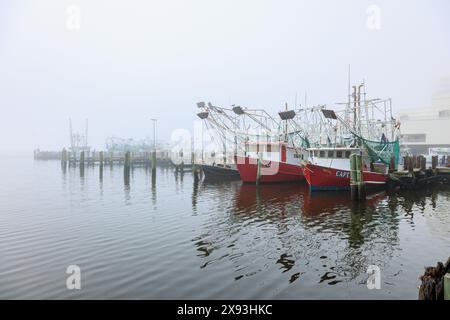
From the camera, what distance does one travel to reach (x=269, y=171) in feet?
116

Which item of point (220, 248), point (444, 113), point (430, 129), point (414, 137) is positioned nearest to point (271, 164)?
point (220, 248)

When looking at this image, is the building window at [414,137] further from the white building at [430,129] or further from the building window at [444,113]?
the building window at [444,113]

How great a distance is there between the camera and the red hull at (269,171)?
3525cm

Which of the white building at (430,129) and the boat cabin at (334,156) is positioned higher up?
the white building at (430,129)

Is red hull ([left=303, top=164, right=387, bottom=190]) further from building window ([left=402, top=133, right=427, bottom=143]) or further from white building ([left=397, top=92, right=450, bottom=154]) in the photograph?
building window ([left=402, top=133, right=427, bottom=143])

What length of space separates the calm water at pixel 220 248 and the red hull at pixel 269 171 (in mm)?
12196

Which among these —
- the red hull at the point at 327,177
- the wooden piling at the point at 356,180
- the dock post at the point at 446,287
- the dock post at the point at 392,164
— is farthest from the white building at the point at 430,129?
the dock post at the point at 446,287

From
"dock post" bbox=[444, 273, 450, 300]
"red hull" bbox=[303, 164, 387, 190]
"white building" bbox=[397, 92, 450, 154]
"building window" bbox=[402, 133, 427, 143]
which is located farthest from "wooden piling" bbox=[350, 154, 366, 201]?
"building window" bbox=[402, 133, 427, 143]

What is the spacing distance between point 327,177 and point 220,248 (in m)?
17.7

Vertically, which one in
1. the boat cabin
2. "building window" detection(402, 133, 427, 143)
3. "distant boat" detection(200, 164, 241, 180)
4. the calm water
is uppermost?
"building window" detection(402, 133, 427, 143)

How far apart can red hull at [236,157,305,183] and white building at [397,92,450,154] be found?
7184 cm

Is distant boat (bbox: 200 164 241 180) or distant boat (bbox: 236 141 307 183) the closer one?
distant boat (bbox: 236 141 307 183)

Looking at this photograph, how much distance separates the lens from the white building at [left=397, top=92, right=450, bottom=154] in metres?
98.4
